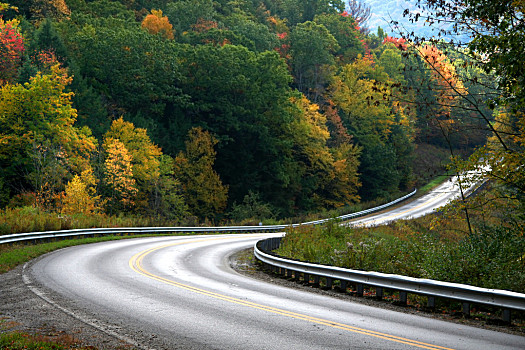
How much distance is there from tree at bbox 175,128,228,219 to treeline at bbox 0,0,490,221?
0.16 m

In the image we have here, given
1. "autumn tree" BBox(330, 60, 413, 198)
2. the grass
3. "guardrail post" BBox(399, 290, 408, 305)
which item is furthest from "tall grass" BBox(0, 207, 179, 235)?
"autumn tree" BBox(330, 60, 413, 198)

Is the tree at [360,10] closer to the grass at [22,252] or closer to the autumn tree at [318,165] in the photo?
the autumn tree at [318,165]

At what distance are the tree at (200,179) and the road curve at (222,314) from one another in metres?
38.7

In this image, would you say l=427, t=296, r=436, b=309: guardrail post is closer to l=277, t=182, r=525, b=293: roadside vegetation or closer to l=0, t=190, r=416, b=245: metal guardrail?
l=277, t=182, r=525, b=293: roadside vegetation

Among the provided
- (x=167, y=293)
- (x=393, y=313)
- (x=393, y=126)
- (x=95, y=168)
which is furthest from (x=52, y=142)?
(x=393, y=126)

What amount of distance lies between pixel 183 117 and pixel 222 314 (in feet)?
178

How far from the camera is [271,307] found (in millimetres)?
10562

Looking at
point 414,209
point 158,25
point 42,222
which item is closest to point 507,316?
point 42,222

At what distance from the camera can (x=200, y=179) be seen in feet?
182

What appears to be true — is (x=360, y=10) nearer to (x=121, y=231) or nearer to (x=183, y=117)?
(x=183, y=117)

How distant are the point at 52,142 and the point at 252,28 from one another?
40555 millimetres

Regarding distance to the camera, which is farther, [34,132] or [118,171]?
[118,171]

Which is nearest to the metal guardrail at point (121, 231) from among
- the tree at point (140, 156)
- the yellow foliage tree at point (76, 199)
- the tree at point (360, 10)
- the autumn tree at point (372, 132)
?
the yellow foliage tree at point (76, 199)

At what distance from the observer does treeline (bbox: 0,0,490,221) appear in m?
44.4
